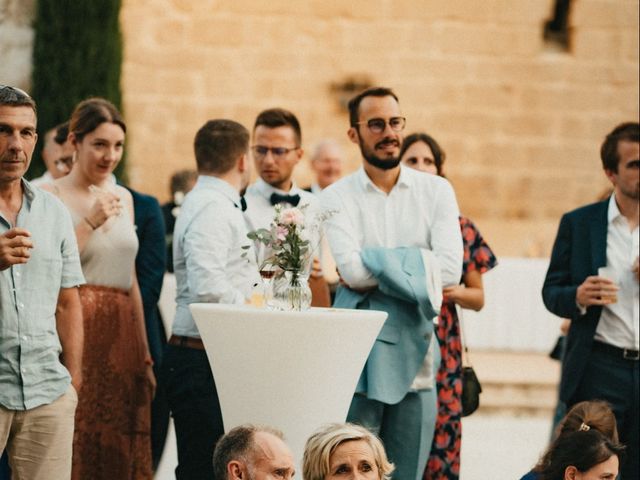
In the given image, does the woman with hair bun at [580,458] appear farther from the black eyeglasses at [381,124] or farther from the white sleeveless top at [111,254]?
the white sleeveless top at [111,254]

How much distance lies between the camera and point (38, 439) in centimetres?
477

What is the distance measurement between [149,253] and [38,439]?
1.93 m

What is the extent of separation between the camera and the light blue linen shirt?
15.5ft

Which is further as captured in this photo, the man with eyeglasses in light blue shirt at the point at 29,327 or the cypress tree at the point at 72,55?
the cypress tree at the point at 72,55

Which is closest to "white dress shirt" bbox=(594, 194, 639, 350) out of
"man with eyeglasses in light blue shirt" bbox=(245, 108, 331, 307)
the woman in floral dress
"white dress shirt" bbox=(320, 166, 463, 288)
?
the woman in floral dress

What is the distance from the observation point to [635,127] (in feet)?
21.2

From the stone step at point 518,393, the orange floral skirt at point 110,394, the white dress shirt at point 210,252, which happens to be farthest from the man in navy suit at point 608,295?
the stone step at point 518,393

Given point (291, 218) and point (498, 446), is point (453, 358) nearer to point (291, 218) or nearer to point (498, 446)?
point (291, 218)

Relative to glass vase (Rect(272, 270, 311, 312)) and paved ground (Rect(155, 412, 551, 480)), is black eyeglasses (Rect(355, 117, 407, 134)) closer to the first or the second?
glass vase (Rect(272, 270, 311, 312))

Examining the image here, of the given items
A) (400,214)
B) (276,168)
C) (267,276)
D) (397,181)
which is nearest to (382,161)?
(397,181)

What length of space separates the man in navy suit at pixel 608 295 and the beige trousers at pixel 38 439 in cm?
256

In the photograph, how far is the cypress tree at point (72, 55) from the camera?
12.3 metres

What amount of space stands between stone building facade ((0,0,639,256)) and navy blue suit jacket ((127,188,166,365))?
25.6ft

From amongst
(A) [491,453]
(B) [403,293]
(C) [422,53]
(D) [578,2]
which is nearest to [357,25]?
(C) [422,53]
